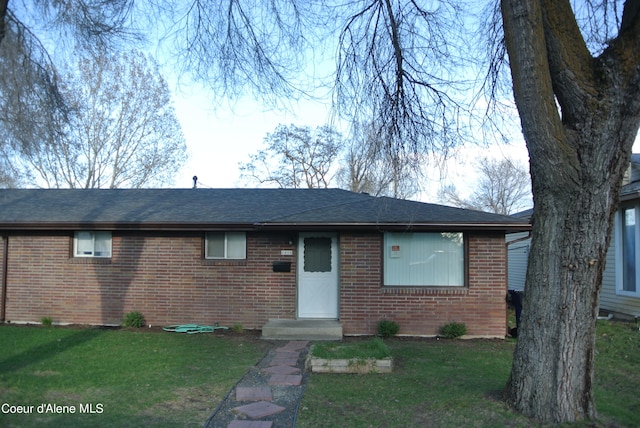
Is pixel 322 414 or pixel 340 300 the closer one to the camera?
pixel 322 414

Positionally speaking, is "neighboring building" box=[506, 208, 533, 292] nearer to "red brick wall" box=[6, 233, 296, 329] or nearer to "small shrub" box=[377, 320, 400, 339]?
"small shrub" box=[377, 320, 400, 339]

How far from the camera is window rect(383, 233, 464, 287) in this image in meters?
10.8

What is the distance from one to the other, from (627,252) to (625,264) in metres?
0.35

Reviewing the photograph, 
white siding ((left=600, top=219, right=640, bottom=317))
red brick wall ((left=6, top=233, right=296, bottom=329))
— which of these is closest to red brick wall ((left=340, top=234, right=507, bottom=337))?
red brick wall ((left=6, top=233, right=296, bottom=329))

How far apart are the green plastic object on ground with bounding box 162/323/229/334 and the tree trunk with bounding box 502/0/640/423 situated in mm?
7319

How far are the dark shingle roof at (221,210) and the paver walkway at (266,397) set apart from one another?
10.2 feet

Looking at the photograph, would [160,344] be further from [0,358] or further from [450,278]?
[450,278]

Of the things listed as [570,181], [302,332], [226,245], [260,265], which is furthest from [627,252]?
[226,245]

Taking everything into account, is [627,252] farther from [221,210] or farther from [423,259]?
[221,210]

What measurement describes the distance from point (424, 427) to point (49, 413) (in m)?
3.89

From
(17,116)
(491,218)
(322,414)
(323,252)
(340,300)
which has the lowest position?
(322,414)

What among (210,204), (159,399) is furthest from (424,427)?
(210,204)

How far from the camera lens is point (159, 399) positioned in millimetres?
6066

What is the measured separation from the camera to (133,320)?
11.3 meters
